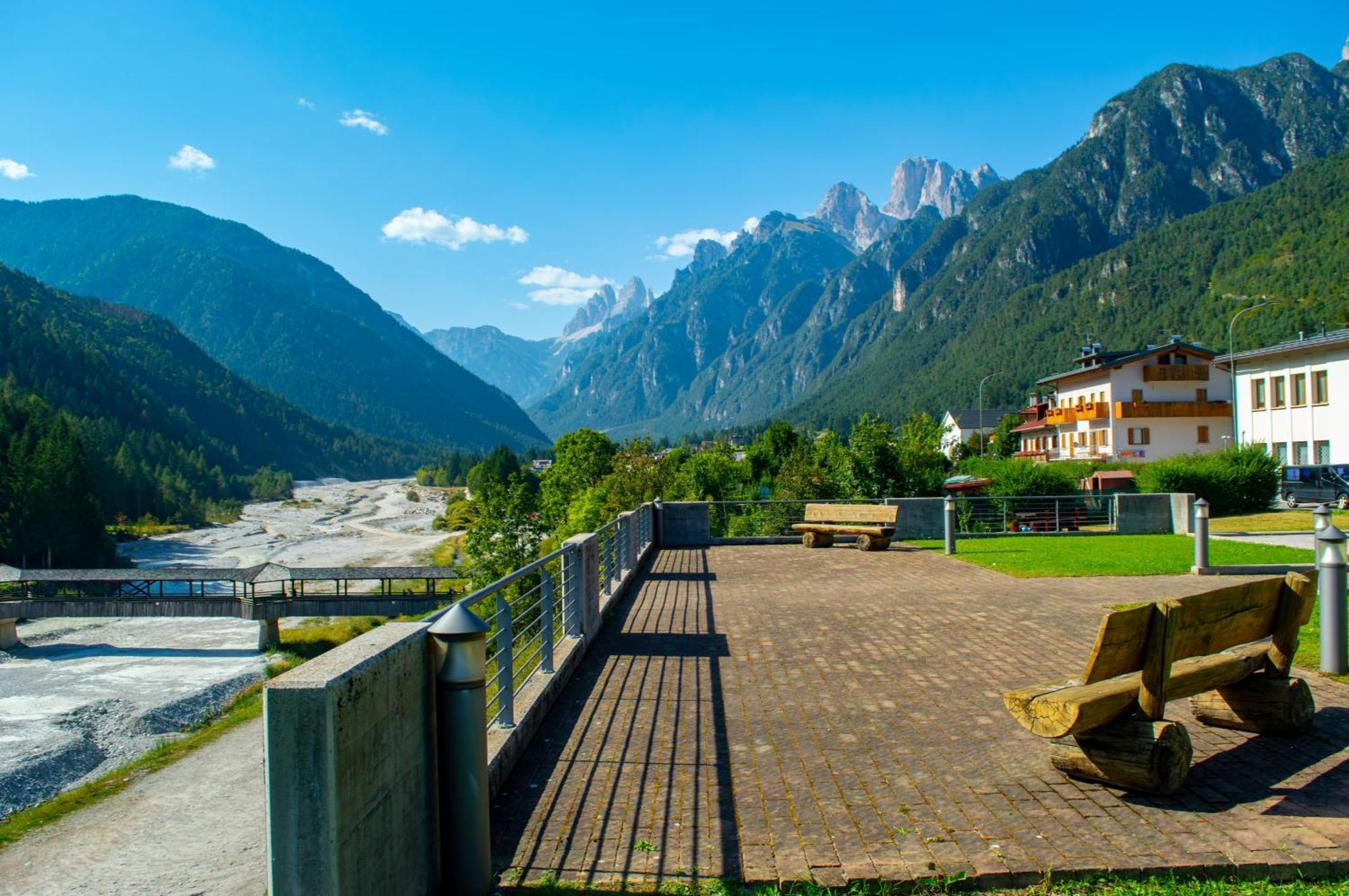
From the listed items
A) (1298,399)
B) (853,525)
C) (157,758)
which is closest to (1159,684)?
(853,525)

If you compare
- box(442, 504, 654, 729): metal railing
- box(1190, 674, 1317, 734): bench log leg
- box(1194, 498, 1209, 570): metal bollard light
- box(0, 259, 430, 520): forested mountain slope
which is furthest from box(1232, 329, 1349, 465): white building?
box(0, 259, 430, 520): forested mountain slope

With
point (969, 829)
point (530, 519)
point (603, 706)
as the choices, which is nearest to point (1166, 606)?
point (969, 829)

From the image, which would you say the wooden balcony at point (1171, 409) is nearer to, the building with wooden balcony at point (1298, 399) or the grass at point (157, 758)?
the building with wooden balcony at point (1298, 399)

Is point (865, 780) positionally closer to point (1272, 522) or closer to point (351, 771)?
point (351, 771)

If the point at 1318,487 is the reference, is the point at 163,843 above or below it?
below

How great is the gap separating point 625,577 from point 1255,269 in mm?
142732

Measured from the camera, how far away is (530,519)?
196 ft

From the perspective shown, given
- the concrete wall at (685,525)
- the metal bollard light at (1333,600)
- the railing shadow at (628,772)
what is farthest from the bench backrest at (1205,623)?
the concrete wall at (685,525)

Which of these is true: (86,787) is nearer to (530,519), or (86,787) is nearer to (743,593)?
(743,593)

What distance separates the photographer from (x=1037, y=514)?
2312cm

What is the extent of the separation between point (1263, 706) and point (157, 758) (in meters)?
34.6

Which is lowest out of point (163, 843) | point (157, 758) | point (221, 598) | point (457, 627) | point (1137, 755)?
point (157, 758)

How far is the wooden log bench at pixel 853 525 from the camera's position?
705 inches

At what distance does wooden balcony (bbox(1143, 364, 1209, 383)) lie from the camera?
5938 cm
